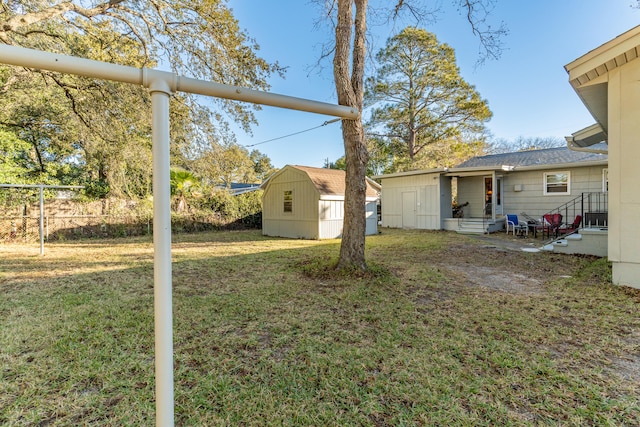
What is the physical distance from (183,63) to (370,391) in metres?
8.49

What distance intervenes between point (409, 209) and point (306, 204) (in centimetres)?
605

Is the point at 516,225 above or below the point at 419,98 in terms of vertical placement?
below

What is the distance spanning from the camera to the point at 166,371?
1467 mm

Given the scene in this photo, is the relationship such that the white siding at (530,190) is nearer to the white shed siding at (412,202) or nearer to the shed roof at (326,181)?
the white shed siding at (412,202)

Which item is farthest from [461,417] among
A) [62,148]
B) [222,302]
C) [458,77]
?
[458,77]

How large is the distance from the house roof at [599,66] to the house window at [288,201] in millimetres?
9914

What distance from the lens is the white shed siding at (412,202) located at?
13992 millimetres

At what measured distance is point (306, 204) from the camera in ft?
40.3

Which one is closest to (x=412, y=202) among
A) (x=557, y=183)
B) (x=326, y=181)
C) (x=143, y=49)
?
(x=326, y=181)

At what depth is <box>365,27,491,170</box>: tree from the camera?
1709cm

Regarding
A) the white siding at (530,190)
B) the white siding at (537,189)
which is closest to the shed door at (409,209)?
the white siding at (530,190)

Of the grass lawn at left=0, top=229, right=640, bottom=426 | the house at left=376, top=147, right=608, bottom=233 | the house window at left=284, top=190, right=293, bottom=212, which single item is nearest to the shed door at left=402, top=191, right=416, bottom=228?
the house at left=376, top=147, right=608, bottom=233

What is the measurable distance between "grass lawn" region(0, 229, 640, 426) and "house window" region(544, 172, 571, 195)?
330 inches

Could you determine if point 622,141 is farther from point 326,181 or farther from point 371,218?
point 371,218
